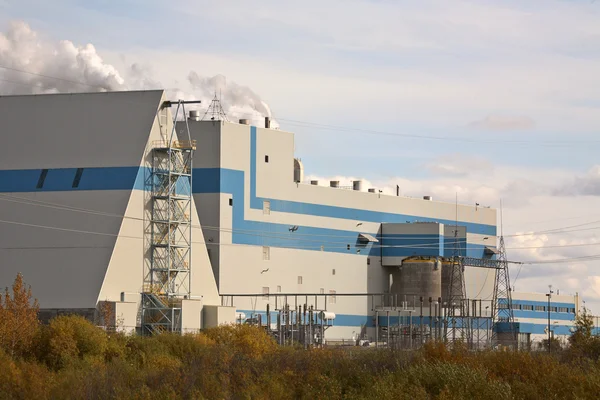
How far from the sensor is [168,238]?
59.4 metres

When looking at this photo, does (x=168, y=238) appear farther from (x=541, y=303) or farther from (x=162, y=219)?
(x=541, y=303)

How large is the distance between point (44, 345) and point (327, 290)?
30827 millimetres

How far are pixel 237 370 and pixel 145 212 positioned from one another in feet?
57.9

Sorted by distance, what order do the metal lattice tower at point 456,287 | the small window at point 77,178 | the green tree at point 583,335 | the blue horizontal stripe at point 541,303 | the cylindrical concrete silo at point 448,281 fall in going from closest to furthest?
the green tree at point 583,335 → the small window at point 77,178 → the metal lattice tower at point 456,287 → the cylindrical concrete silo at point 448,281 → the blue horizontal stripe at point 541,303

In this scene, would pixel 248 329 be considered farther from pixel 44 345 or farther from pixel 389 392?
pixel 389 392

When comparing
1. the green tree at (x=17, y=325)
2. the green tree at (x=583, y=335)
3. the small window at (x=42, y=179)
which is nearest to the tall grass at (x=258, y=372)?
the green tree at (x=17, y=325)

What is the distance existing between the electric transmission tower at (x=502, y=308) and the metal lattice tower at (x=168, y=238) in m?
29.1

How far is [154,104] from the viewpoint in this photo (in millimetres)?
60281

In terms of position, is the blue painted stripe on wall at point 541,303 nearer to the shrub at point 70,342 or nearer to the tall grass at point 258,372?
the tall grass at point 258,372

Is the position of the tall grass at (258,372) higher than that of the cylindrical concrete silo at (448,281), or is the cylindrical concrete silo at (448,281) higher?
the cylindrical concrete silo at (448,281)

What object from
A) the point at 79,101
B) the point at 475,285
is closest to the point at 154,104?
the point at 79,101

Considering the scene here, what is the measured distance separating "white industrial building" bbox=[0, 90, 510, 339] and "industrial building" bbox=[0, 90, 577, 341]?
0.21ft

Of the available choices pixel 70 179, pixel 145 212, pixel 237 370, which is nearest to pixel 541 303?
pixel 145 212

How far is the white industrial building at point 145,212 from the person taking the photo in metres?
57.7
